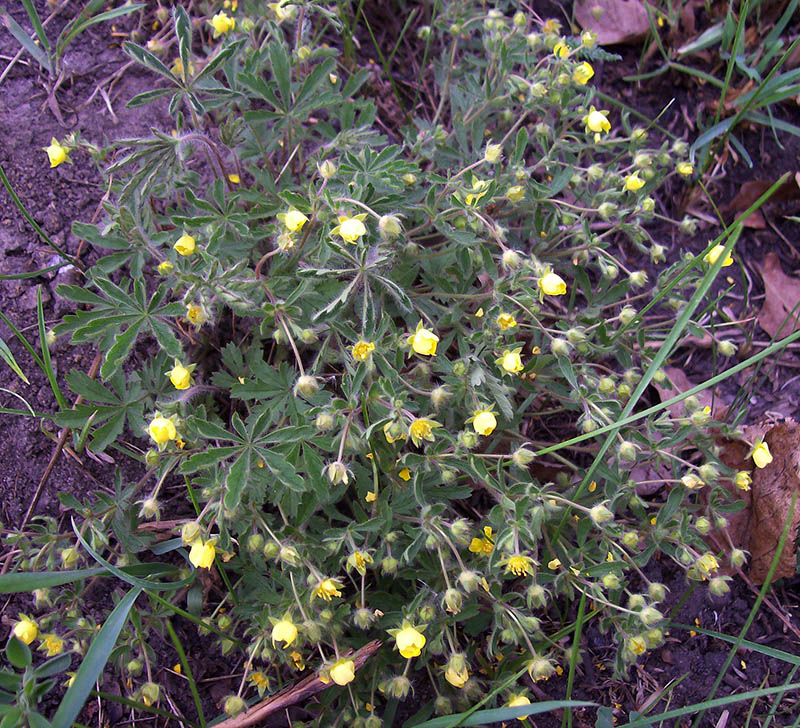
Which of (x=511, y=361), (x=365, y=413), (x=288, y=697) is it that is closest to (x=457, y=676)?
(x=288, y=697)

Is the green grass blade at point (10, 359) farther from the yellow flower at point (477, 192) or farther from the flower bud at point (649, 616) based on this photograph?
the flower bud at point (649, 616)

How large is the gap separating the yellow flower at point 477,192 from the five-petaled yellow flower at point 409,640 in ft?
4.27

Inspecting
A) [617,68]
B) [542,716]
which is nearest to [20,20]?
[617,68]

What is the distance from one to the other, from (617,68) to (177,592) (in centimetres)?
317

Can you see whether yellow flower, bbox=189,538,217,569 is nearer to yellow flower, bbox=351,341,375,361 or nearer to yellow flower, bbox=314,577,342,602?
yellow flower, bbox=314,577,342,602

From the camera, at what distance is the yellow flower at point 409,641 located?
1969mm

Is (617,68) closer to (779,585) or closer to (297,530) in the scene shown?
(779,585)

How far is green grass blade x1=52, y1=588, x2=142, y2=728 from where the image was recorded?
5.99 ft

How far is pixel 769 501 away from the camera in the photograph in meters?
2.71

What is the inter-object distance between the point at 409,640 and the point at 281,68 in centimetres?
195

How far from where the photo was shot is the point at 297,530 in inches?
85.4

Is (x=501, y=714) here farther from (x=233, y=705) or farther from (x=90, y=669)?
(x=90, y=669)

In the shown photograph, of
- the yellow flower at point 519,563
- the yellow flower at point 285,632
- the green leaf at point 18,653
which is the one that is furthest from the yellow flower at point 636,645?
the green leaf at point 18,653

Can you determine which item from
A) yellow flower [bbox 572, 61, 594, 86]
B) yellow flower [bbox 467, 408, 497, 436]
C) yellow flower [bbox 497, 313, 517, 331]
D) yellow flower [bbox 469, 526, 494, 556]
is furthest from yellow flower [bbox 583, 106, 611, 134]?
yellow flower [bbox 469, 526, 494, 556]
